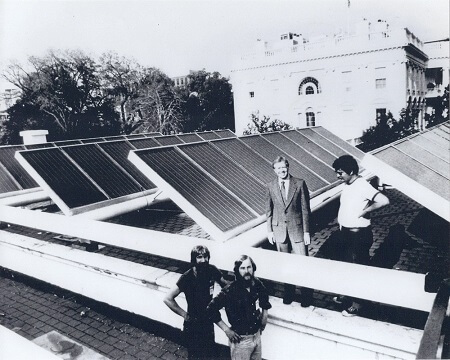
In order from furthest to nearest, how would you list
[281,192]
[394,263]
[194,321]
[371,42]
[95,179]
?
[371,42], [95,179], [394,263], [281,192], [194,321]

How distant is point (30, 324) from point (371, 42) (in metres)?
41.7

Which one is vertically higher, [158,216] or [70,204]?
[70,204]

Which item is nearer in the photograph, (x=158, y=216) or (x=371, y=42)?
(x=158, y=216)

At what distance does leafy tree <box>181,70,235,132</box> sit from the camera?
6072 cm

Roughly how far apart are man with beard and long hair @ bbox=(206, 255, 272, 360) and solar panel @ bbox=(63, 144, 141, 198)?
4.73 m

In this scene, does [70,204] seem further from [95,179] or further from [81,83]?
[81,83]

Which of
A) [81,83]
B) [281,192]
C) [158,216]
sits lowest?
[158,216]

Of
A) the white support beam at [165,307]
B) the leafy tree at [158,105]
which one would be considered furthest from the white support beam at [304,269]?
the leafy tree at [158,105]

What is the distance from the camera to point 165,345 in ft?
15.7

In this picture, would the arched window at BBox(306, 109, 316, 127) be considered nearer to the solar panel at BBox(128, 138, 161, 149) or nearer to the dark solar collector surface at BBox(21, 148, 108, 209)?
the solar panel at BBox(128, 138, 161, 149)

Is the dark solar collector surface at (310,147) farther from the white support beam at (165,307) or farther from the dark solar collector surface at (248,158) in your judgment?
the white support beam at (165,307)

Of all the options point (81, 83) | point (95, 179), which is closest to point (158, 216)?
point (95, 179)

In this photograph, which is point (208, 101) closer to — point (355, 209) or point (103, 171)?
point (103, 171)

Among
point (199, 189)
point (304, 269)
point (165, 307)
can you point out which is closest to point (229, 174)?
point (199, 189)
